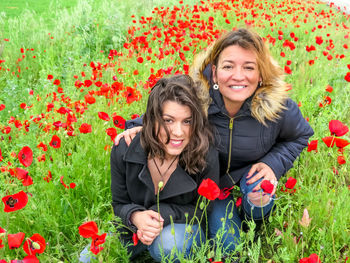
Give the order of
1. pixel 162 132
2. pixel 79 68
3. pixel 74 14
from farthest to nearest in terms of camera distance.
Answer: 1. pixel 74 14
2. pixel 79 68
3. pixel 162 132

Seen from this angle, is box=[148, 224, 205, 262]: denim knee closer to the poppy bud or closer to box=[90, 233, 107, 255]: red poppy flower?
box=[90, 233, 107, 255]: red poppy flower

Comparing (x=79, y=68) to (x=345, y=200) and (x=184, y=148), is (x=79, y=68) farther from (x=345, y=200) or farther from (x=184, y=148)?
(x=345, y=200)

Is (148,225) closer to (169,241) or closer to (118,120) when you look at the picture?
(169,241)

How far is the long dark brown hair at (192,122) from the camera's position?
1.71 metres

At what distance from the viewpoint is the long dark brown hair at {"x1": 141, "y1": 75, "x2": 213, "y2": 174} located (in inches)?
67.1

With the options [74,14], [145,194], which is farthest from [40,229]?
[74,14]

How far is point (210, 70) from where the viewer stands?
6.91ft

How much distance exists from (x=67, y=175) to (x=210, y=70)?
3.75 feet

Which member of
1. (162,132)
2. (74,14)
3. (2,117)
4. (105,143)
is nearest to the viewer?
(162,132)

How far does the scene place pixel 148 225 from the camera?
1643 mm

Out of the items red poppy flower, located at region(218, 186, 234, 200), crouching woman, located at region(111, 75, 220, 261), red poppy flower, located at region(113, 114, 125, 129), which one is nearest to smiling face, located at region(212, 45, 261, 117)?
crouching woman, located at region(111, 75, 220, 261)

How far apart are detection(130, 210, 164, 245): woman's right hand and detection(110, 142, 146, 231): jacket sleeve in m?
0.08

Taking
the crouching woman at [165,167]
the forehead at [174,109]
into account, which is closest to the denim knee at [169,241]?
the crouching woman at [165,167]

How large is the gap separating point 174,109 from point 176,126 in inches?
3.6
